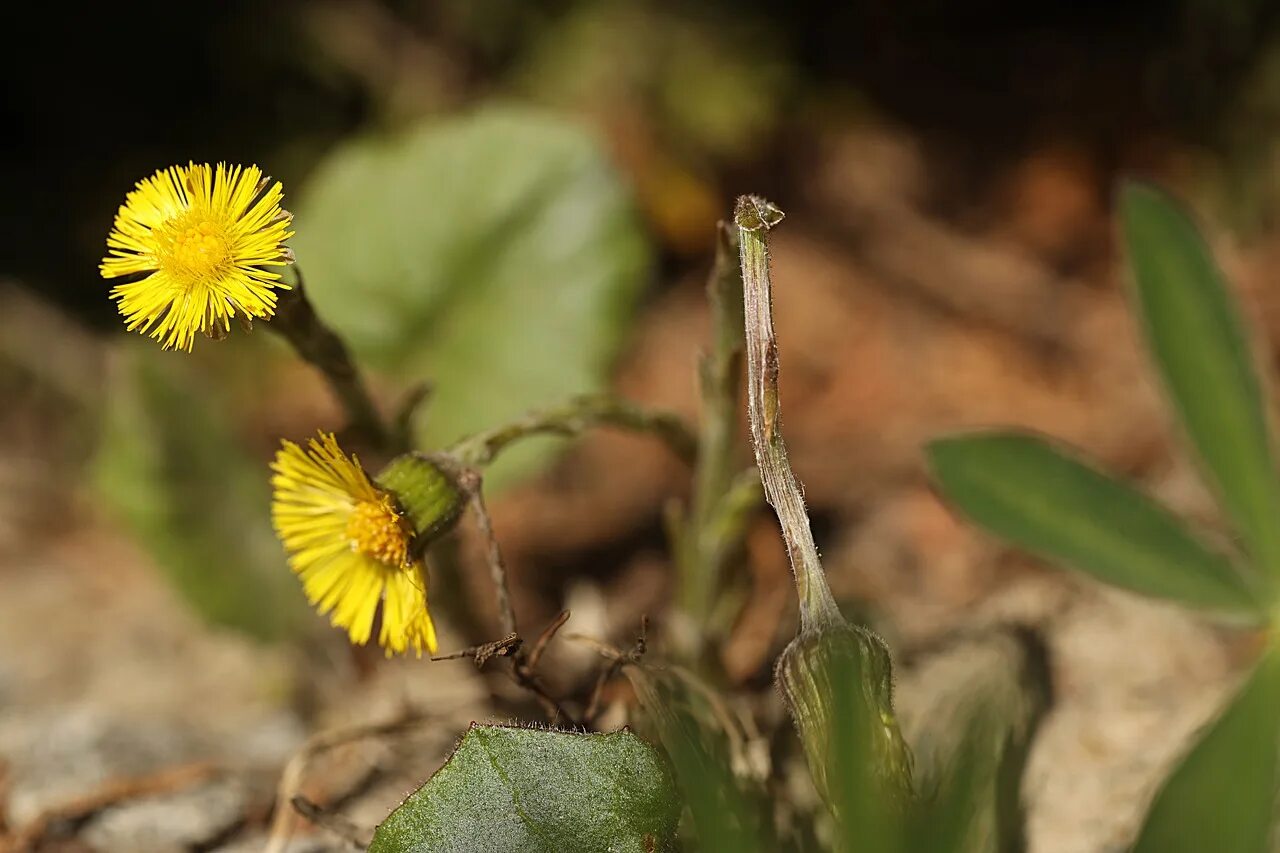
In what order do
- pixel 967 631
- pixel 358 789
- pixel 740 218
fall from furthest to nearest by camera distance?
pixel 967 631, pixel 358 789, pixel 740 218

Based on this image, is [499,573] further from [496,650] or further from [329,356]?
[329,356]

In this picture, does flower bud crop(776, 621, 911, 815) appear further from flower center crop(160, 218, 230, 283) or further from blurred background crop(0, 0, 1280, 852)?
flower center crop(160, 218, 230, 283)

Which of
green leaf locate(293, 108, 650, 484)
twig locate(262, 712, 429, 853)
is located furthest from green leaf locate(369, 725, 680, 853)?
green leaf locate(293, 108, 650, 484)

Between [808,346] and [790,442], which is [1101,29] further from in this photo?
[790,442]

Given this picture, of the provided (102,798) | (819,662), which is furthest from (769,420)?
(102,798)

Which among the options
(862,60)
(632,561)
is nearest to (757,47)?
(862,60)
